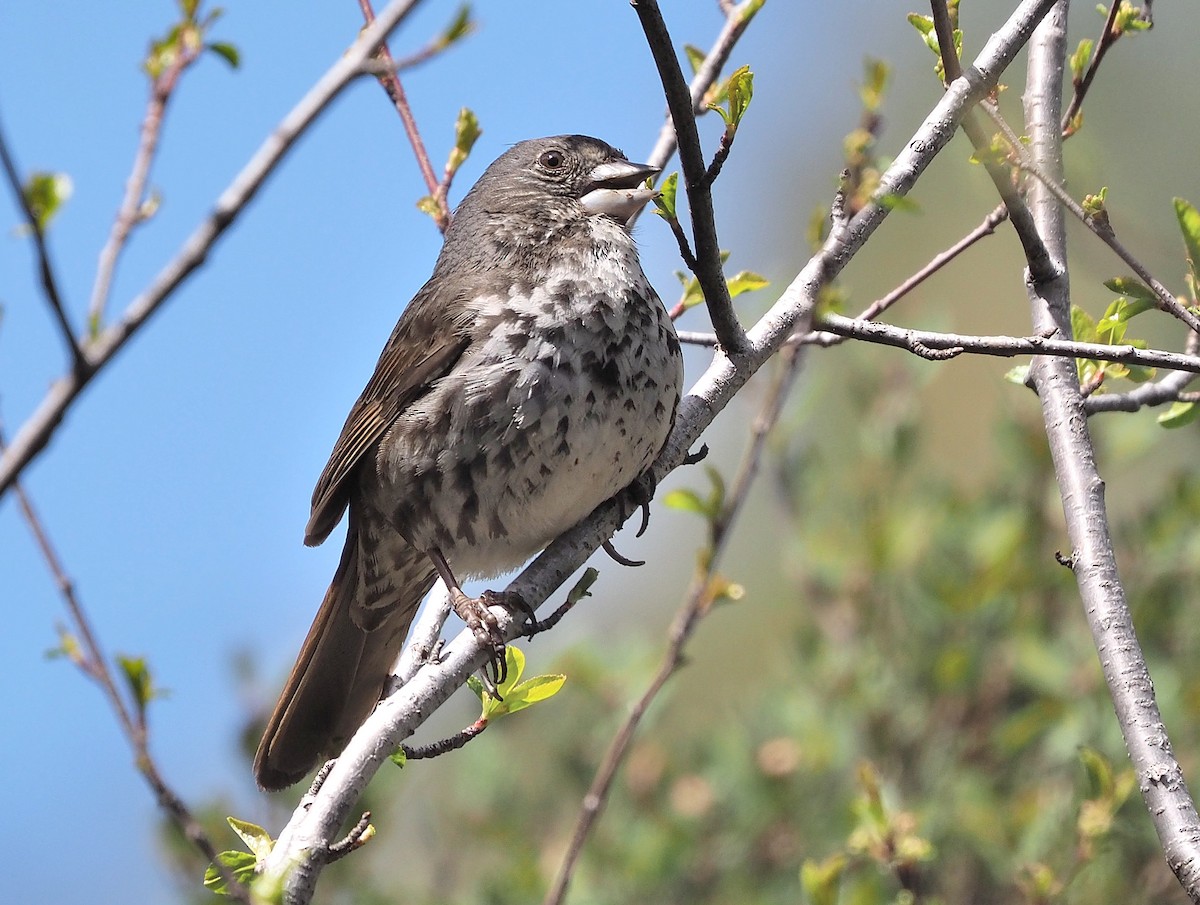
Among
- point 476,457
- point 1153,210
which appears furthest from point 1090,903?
point 1153,210

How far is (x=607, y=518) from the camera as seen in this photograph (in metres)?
3.48

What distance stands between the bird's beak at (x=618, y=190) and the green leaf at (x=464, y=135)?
1.56ft

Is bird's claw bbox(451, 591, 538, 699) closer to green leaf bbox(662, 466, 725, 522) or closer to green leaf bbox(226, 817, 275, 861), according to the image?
green leaf bbox(226, 817, 275, 861)

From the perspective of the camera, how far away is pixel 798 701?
4383 mm

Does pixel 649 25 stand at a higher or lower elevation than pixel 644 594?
higher

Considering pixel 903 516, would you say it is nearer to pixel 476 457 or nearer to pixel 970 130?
pixel 476 457

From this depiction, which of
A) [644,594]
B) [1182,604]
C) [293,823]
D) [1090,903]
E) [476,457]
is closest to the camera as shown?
[293,823]

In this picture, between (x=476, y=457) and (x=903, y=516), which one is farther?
(x=903, y=516)

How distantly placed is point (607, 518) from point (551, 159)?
1307 mm

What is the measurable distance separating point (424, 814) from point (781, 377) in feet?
7.44

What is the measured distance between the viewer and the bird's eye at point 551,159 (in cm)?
418

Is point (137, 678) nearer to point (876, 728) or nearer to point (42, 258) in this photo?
point (42, 258)

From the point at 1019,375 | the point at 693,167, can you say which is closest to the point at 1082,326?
the point at 1019,375

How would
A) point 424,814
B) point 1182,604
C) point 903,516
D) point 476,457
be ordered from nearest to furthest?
point 476,457
point 1182,604
point 903,516
point 424,814
